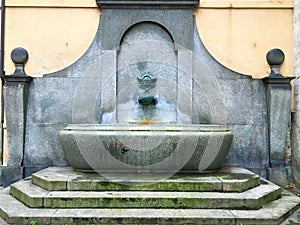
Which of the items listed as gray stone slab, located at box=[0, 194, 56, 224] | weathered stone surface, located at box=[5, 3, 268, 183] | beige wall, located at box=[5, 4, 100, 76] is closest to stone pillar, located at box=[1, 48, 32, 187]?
weathered stone surface, located at box=[5, 3, 268, 183]

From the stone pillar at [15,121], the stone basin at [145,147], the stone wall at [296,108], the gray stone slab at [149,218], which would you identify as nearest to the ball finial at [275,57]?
the stone wall at [296,108]

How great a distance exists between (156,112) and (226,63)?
5.55 feet

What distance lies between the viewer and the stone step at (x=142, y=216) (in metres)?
4.04

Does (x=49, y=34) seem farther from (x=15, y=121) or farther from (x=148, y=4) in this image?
(x=148, y=4)

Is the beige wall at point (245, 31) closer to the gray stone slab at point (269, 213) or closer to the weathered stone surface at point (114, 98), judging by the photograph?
the weathered stone surface at point (114, 98)

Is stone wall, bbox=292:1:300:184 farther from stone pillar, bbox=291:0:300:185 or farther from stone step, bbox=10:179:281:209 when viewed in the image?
stone step, bbox=10:179:281:209

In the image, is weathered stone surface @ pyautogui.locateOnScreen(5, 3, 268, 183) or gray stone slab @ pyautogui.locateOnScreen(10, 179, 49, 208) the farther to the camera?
weathered stone surface @ pyautogui.locateOnScreen(5, 3, 268, 183)

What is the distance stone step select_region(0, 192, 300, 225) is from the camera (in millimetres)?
4043

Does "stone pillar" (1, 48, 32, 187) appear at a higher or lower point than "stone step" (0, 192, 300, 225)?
higher

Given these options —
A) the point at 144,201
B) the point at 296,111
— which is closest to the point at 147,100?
the point at 144,201

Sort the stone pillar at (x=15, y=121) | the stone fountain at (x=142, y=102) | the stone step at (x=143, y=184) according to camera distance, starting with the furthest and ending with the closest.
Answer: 1. the stone pillar at (x=15, y=121)
2. the stone fountain at (x=142, y=102)
3. the stone step at (x=143, y=184)

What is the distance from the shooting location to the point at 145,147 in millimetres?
4887

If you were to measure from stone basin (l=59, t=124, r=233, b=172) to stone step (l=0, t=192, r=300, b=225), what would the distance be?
0.86m

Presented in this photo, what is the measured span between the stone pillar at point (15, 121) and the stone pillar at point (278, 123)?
4427 mm
